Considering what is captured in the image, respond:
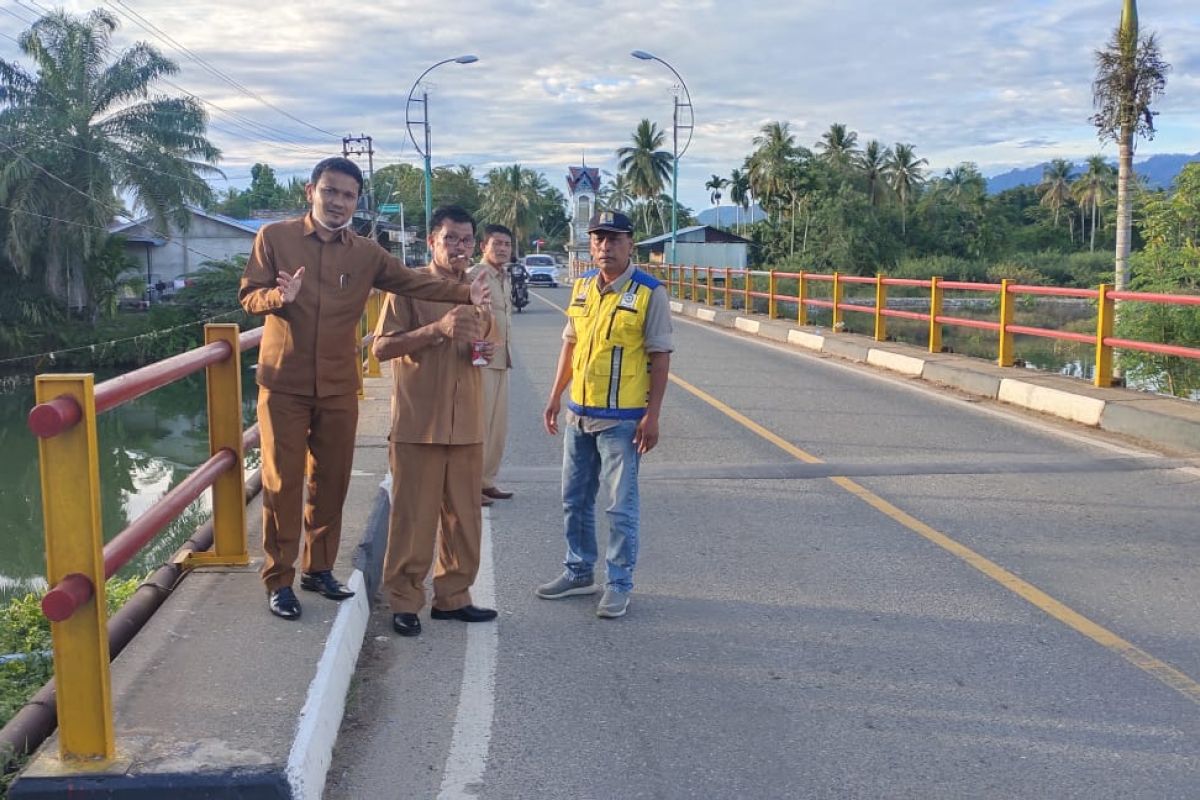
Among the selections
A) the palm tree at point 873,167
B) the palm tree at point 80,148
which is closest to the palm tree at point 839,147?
the palm tree at point 873,167

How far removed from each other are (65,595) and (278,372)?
163cm

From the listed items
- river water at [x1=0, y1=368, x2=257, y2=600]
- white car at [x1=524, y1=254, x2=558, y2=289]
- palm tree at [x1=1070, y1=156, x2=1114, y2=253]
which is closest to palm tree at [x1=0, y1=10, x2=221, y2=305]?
river water at [x1=0, y1=368, x2=257, y2=600]

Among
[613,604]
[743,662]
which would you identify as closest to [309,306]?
[613,604]

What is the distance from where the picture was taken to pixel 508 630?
5297 millimetres

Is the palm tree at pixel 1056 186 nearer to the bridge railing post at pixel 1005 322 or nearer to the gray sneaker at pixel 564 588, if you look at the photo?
the bridge railing post at pixel 1005 322

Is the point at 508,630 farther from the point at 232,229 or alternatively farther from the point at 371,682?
the point at 232,229

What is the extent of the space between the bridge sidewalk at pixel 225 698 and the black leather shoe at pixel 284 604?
0.03 meters

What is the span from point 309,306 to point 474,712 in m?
1.68

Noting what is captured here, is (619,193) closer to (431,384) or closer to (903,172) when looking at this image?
(903,172)

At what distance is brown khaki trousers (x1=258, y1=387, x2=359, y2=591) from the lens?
4684 mm

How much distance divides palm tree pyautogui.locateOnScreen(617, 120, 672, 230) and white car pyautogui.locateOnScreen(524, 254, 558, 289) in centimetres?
4064

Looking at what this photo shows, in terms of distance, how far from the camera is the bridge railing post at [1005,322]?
530 inches

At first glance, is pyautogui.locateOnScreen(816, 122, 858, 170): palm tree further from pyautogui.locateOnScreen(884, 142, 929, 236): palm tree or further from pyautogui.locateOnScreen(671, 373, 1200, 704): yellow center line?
pyautogui.locateOnScreen(671, 373, 1200, 704): yellow center line

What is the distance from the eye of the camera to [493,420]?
7875 mm
